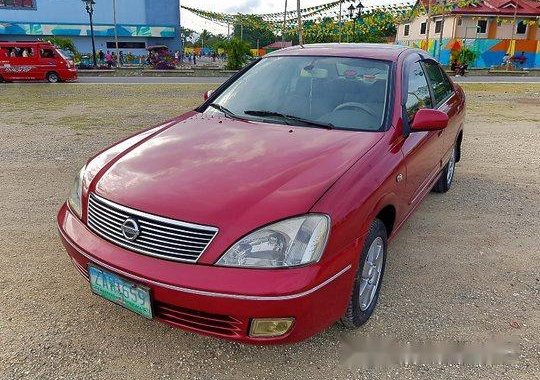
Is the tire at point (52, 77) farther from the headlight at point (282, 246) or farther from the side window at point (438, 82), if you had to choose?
the headlight at point (282, 246)

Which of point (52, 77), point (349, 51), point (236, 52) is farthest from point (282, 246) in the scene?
point (236, 52)

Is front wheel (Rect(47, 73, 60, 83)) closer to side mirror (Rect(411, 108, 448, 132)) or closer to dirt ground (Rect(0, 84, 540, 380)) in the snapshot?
dirt ground (Rect(0, 84, 540, 380))

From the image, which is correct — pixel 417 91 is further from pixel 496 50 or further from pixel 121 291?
pixel 496 50

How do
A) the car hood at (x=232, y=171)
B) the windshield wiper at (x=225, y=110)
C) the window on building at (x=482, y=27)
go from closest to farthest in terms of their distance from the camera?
1. the car hood at (x=232, y=171)
2. the windshield wiper at (x=225, y=110)
3. the window on building at (x=482, y=27)

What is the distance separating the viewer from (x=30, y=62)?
1808cm

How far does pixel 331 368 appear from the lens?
2.20 m

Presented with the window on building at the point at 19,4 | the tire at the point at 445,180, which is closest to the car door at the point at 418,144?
the tire at the point at 445,180

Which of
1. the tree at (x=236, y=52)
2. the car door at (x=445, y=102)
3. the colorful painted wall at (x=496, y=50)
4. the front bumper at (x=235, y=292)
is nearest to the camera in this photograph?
the front bumper at (x=235, y=292)

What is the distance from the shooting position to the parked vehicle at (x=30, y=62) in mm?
17938

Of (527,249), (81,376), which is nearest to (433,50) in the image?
(527,249)

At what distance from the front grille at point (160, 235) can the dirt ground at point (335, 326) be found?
0.65 metres

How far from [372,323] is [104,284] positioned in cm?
152

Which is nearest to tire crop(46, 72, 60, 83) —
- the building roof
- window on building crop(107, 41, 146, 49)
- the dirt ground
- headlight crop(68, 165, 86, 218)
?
the dirt ground

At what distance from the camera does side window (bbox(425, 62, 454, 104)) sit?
3.96m
